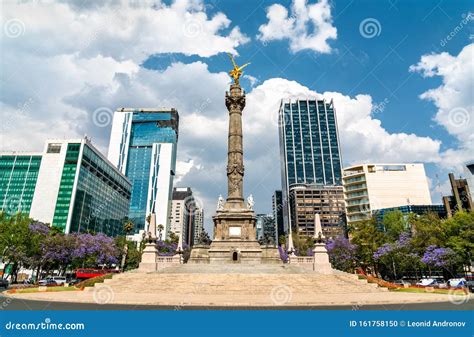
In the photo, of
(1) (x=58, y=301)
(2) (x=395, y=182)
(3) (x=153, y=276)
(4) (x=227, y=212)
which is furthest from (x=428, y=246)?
(2) (x=395, y=182)

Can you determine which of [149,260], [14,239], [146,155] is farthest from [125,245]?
[146,155]

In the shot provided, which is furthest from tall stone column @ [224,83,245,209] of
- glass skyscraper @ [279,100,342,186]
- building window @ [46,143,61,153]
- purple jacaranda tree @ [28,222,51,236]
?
glass skyscraper @ [279,100,342,186]

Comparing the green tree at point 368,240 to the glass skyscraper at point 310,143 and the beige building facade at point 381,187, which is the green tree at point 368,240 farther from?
the glass skyscraper at point 310,143

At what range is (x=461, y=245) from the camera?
34812mm

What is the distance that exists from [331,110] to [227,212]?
550ft

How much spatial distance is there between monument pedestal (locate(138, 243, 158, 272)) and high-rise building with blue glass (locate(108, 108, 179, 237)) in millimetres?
→ 140439

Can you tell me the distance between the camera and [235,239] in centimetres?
3356

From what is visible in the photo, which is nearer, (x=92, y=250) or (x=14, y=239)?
(x=14, y=239)

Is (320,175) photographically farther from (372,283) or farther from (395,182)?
(372,283)

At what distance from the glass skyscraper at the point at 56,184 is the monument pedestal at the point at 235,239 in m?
66.2

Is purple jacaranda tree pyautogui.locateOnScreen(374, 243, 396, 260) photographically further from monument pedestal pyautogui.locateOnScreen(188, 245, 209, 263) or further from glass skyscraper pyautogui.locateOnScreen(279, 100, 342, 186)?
glass skyscraper pyautogui.locateOnScreen(279, 100, 342, 186)

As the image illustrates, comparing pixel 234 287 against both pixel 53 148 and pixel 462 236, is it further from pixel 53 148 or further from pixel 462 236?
pixel 53 148

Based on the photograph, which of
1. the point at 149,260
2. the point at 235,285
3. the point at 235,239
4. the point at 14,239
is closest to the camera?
the point at 235,285

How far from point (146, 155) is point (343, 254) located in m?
142
